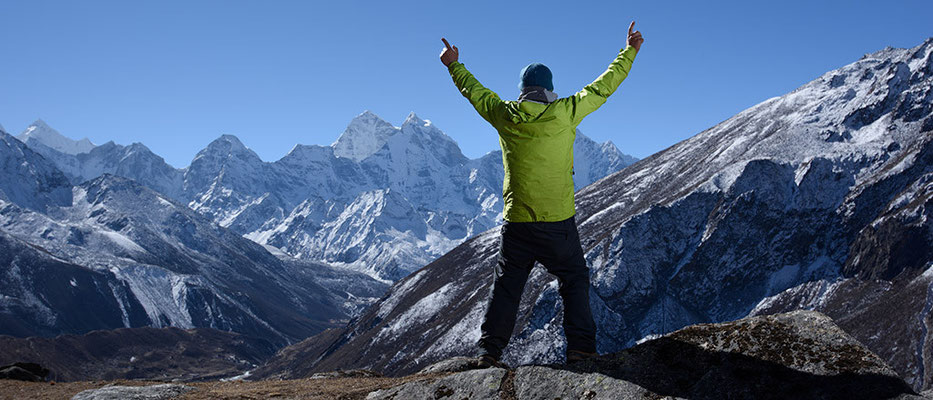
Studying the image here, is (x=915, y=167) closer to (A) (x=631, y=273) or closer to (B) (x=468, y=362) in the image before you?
(A) (x=631, y=273)

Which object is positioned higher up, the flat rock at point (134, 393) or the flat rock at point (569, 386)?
the flat rock at point (569, 386)

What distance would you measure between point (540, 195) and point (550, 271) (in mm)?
1387

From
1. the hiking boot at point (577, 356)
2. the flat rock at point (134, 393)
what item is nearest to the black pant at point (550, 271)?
the hiking boot at point (577, 356)

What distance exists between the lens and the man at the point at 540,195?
10383mm

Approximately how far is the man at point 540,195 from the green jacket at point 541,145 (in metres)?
0.02

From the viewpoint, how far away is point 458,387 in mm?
9734

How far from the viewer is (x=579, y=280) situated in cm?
1089

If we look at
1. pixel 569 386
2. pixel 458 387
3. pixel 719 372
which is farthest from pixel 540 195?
pixel 719 372

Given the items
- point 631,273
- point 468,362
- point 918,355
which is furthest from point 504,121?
point 631,273

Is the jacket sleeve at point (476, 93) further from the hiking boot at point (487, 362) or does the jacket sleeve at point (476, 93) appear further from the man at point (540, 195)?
the hiking boot at point (487, 362)

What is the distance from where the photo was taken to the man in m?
10.4

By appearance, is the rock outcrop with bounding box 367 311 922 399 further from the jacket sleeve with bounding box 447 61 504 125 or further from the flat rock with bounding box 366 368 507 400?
the jacket sleeve with bounding box 447 61 504 125

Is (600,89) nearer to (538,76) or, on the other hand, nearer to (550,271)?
(538,76)

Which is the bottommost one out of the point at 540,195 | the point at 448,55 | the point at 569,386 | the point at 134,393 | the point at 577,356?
the point at 134,393
